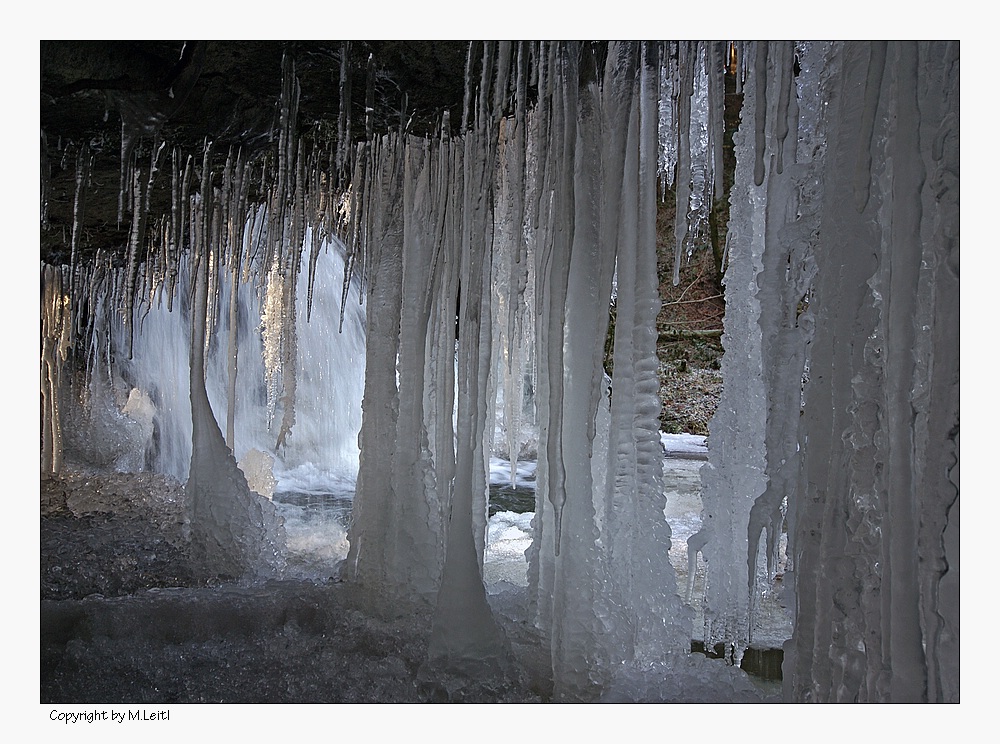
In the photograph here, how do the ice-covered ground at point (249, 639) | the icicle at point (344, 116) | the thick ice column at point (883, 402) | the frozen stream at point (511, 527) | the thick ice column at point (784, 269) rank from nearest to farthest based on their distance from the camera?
the thick ice column at point (883, 402) → the thick ice column at point (784, 269) → the ice-covered ground at point (249, 639) → the icicle at point (344, 116) → the frozen stream at point (511, 527)

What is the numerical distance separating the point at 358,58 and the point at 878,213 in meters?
1.63

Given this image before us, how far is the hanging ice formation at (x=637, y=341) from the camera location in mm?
1253

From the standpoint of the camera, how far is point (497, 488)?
21.7ft

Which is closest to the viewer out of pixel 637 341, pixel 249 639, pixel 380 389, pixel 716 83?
pixel 716 83

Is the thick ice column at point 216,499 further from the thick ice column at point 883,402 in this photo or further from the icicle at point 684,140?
the thick ice column at point 883,402

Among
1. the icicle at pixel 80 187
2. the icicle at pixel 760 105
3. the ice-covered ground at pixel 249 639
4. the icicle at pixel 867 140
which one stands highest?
the icicle at pixel 80 187

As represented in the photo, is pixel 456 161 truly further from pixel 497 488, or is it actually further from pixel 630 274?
pixel 497 488

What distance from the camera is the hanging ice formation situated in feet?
4.11

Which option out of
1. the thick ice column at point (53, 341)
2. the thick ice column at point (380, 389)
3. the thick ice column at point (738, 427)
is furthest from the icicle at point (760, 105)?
the thick ice column at point (53, 341)

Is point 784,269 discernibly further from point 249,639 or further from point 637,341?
point 249,639

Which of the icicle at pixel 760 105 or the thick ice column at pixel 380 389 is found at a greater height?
the icicle at pixel 760 105

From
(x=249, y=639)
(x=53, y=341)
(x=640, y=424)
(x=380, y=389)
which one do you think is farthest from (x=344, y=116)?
(x=53, y=341)

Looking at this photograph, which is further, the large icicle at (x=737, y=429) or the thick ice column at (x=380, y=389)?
the thick ice column at (x=380, y=389)

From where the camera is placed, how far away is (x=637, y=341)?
1993 millimetres
